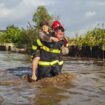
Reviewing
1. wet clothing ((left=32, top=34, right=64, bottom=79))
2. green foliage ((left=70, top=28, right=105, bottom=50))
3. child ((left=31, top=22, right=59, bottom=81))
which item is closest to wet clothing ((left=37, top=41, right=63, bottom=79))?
wet clothing ((left=32, top=34, right=64, bottom=79))

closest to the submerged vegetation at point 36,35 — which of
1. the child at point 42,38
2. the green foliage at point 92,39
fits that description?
the green foliage at point 92,39

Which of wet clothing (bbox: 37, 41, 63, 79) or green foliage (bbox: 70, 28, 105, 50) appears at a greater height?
green foliage (bbox: 70, 28, 105, 50)

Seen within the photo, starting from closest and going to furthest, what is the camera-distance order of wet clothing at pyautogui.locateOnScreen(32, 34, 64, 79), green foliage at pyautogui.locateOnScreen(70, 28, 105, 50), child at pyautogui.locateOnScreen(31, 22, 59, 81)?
child at pyautogui.locateOnScreen(31, 22, 59, 81) → wet clothing at pyautogui.locateOnScreen(32, 34, 64, 79) → green foliage at pyautogui.locateOnScreen(70, 28, 105, 50)

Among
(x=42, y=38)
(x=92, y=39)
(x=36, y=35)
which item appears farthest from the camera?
(x=36, y=35)

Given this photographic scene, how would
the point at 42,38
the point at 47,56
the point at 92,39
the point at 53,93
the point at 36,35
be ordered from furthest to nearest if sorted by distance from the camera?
the point at 36,35 < the point at 92,39 < the point at 47,56 < the point at 42,38 < the point at 53,93

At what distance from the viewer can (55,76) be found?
1019 cm

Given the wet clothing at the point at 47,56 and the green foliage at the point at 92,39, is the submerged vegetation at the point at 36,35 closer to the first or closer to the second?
the green foliage at the point at 92,39

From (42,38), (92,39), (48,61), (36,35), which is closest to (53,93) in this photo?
(48,61)

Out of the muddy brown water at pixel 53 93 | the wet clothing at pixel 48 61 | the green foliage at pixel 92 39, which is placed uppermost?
the green foliage at pixel 92 39

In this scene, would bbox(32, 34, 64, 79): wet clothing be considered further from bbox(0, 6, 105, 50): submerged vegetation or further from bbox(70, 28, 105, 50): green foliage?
bbox(70, 28, 105, 50): green foliage

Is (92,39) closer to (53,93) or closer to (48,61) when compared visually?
(48,61)

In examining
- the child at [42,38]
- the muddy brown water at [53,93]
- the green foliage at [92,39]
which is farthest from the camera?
the green foliage at [92,39]

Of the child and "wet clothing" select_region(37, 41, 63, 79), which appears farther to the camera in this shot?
"wet clothing" select_region(37, 41, 63, 79)

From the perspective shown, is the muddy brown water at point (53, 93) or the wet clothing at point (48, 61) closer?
the muddy brown water at point (53, 93)
